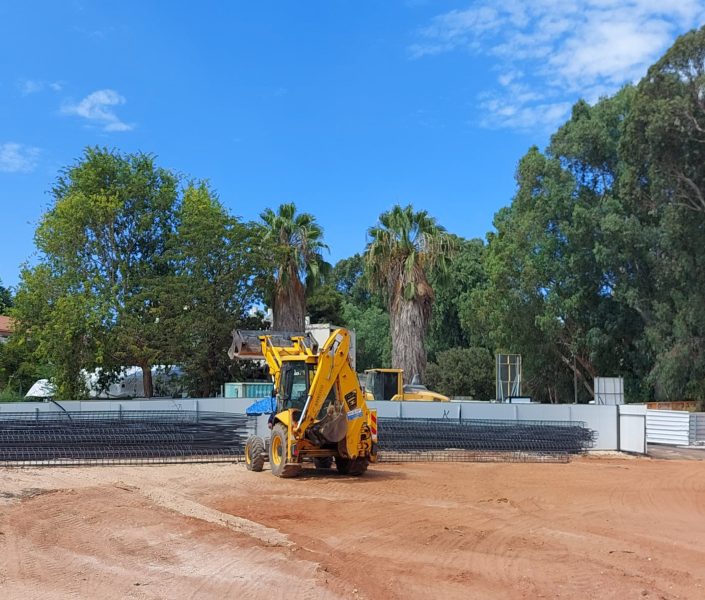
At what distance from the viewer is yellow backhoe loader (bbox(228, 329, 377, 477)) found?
1416cm

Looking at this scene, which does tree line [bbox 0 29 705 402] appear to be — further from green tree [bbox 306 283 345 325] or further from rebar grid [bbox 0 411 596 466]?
green tree [bbox 306 283 345 325]

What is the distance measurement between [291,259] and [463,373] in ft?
59.5

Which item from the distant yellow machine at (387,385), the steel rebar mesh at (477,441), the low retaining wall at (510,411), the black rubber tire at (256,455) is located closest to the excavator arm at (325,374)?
the black rubber tire at (256,455)

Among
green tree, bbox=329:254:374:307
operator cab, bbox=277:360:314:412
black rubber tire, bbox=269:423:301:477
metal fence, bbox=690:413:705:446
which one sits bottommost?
metal fence, bbox=690:413:705:446

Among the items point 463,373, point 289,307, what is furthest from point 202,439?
point 463,373

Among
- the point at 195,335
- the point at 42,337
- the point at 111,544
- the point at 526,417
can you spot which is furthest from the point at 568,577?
the point at 42,337

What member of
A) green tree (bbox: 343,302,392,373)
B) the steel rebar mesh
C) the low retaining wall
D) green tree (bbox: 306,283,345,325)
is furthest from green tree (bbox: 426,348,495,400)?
the steel rebar mesh

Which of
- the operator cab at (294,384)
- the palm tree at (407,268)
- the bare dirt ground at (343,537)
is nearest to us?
the bare dirt ground at (343,537)

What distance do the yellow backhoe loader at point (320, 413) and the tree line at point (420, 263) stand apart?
1813 centimetres

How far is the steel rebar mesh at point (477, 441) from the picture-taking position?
19922mm

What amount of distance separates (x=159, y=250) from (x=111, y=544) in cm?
2969

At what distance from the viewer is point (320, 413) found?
562 inches

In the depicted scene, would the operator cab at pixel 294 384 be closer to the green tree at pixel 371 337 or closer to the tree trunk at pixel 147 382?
the tree trunk at pixel 147 382

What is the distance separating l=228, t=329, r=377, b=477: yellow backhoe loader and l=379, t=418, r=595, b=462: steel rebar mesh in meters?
4.79
